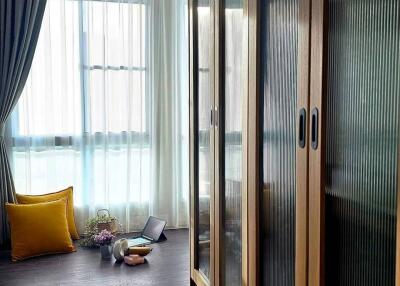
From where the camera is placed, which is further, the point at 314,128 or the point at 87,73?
the point at 87,73

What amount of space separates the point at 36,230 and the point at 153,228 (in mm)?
954

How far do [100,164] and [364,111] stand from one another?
305 cm

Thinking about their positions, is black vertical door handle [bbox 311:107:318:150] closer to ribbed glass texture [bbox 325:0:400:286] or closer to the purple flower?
ribbed glass texture [bbox 325:0:400:286]

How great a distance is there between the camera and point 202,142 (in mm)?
2234

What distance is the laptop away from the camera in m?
3.47

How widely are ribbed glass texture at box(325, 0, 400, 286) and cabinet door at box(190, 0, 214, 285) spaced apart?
0.95m

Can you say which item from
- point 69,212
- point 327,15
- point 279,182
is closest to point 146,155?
point 69,212

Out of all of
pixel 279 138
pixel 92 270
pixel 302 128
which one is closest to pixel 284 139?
pixel 279 138

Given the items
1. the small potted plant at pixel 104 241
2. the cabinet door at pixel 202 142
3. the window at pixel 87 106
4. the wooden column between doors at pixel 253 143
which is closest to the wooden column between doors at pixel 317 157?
the wooden column between doors at pixel 253 143

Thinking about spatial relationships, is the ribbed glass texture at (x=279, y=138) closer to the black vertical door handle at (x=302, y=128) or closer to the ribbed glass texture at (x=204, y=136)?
the black vertical door handle at (x=302, y=128)

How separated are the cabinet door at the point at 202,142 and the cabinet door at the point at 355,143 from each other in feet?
3.02

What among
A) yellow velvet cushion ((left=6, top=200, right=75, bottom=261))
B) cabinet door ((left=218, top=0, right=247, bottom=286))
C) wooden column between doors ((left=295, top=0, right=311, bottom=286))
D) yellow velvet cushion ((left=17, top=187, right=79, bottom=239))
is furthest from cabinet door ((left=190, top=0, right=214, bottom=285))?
yellow velvet cushion ((left=17, top=187, right=79, bottom=239))

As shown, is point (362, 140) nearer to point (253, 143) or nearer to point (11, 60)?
point (253, 143)

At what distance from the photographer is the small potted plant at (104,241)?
3111 mm
